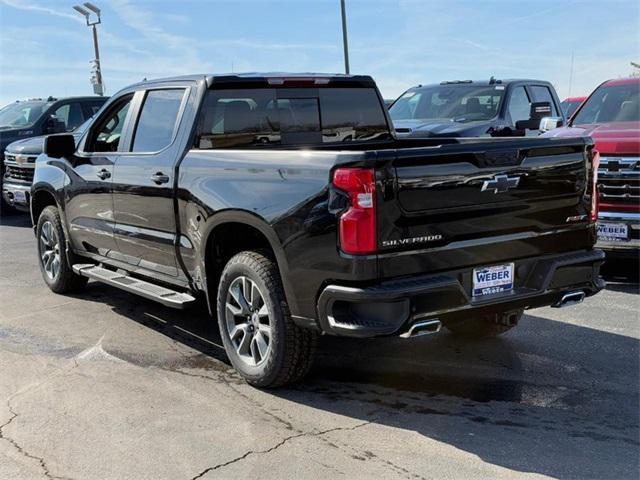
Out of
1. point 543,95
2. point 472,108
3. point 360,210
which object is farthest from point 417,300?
point 543,95

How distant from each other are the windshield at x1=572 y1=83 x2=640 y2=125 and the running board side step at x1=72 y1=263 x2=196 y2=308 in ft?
18.5

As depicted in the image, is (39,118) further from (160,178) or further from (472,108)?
(160,178)

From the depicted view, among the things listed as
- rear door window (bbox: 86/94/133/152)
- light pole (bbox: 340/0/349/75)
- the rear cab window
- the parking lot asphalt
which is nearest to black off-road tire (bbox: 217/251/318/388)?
the parking lot asphalt

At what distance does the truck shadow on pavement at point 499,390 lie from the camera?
11.5 feet

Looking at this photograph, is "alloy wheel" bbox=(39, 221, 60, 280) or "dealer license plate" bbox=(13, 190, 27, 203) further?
"dealer license plate" bbox=(13, 190, 27, 203)

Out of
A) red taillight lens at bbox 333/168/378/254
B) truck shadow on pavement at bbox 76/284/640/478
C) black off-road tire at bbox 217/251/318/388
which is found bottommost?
truck shadow on pavement at bbox 76/284/640/478

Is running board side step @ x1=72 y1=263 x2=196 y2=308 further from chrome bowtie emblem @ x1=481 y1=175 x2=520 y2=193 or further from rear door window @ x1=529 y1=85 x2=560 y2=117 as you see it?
rear door window @ x1=529 y1=85 x2=560 y2=117

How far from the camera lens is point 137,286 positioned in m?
5.33

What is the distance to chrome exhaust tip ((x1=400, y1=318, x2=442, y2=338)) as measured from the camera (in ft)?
12.0

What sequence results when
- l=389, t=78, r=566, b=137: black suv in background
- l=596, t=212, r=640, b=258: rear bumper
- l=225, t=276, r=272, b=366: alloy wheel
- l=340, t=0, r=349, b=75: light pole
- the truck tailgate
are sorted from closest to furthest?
the truck tailgate, l=225, t=276, r=272, b=366: alloy wheel, l=596, t=212, r=640, b=258: rear bumper, l=389, t=78, r=566, b=137: black suv in background, l=340, t=0, r=349, b=75: light pole

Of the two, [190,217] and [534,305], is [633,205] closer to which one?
[534,305]

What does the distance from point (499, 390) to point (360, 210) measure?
5.12 feet

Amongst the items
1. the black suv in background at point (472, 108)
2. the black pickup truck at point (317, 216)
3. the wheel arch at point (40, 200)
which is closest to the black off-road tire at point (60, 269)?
the wheel arch at point (40, 200)

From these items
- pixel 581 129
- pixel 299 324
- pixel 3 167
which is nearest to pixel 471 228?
pixel 299 324
